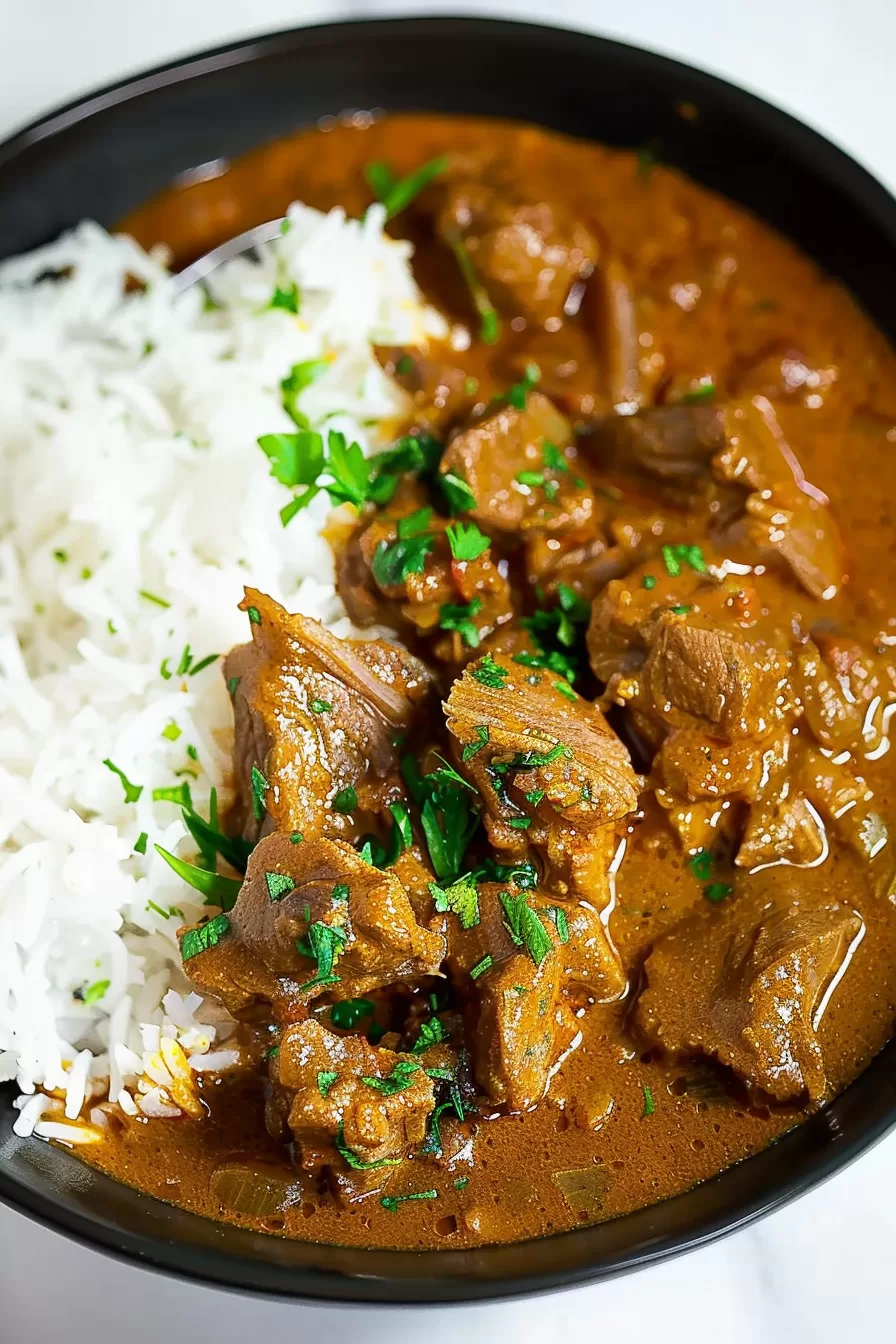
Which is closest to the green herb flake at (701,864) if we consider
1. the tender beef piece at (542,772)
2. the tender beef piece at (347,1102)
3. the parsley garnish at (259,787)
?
the tender beef piece at (542,772)

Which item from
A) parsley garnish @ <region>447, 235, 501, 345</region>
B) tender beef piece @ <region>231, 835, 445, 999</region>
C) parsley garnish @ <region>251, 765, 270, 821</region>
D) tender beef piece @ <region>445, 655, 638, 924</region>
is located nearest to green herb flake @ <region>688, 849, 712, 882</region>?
tender beef piece @ <region>445, 655, 638, 924</region>

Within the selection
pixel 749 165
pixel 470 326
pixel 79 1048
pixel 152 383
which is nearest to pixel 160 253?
pixel 152 383

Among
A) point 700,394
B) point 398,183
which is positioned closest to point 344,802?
point 700,394

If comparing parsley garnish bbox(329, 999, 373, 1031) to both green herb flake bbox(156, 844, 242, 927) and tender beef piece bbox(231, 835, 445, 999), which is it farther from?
green herb flake bbox(156, 844, 242, 927)

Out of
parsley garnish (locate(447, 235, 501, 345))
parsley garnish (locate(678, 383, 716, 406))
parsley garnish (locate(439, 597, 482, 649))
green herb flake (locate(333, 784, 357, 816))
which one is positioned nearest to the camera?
green herb flake (locate(333, 784, 357, 816))

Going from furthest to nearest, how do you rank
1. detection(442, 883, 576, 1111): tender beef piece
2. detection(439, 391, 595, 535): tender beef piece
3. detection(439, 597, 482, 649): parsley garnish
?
1. detection(439, 391, 595, 535): tender beef piece
2. detection(439, 597, 482, 649): parsley garnish
3. detection(442, 883, 576, 1111): tender beef piece

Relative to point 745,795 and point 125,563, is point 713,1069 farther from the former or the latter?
point 125,563

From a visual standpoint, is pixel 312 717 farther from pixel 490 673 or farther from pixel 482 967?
pixel 482 967

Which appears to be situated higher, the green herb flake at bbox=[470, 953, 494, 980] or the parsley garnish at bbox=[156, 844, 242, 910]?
the parsley garnish at bbox=[156, 844, 242, 910]
